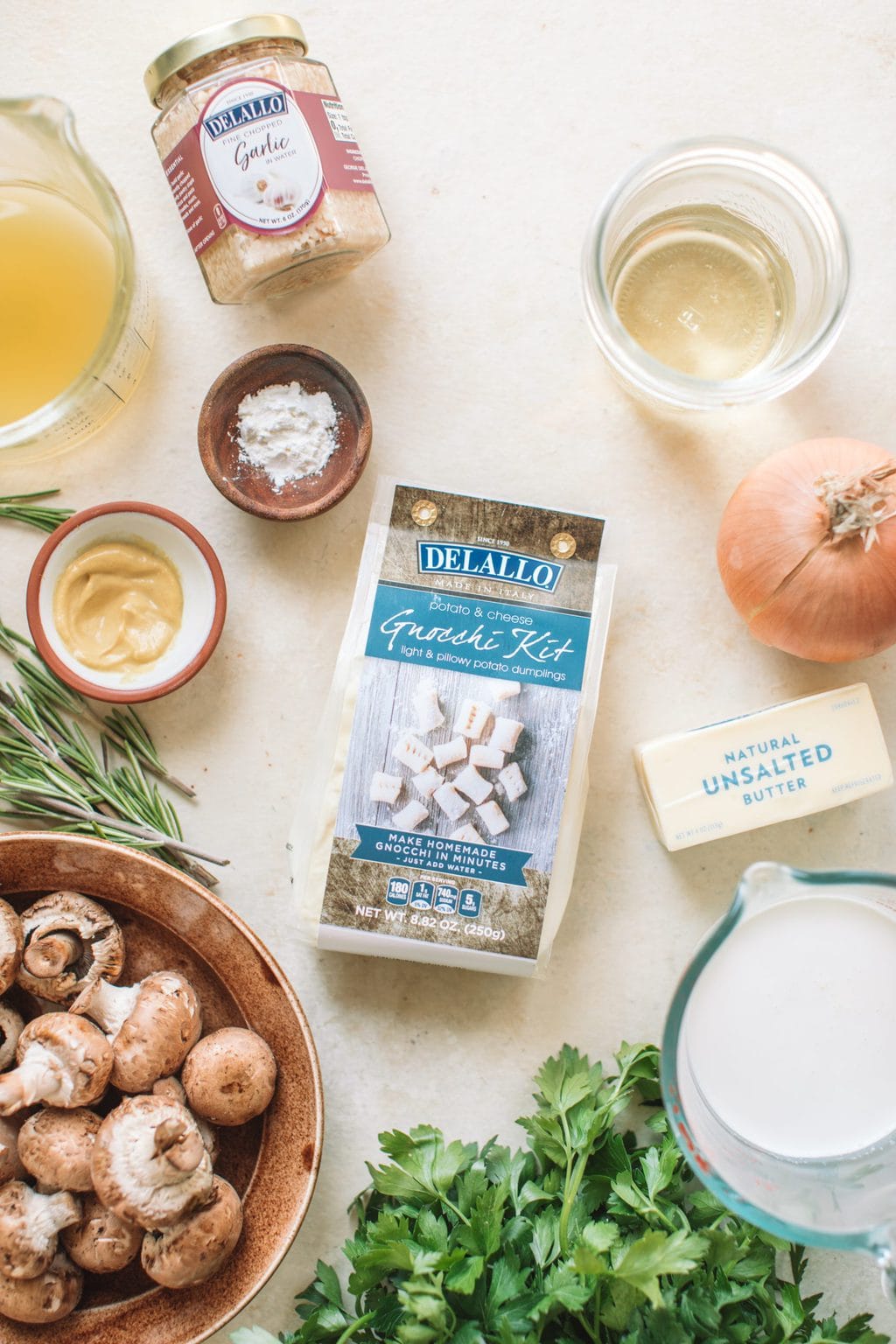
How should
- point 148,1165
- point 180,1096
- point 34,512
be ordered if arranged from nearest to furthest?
point 148,1165 < point 180,1096 < point 34,512

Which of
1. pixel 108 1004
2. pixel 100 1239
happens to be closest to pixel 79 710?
pixel 108 1004

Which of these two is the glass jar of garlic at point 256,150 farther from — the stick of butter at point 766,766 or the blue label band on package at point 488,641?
the stick of butter at point 766,766

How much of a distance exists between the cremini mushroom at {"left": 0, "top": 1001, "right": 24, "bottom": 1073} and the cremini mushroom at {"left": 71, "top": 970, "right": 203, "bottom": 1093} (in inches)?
A: 2.9

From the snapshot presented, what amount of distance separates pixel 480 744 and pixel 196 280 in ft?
2.08

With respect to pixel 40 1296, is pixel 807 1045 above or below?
above

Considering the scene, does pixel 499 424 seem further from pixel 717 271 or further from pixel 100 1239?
pixel 100 1239

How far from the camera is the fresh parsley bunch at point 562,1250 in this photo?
0.92 m

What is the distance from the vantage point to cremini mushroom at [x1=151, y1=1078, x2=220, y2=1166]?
1.03 meters

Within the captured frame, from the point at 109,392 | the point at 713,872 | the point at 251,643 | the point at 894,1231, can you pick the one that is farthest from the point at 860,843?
→ the point at 109,392

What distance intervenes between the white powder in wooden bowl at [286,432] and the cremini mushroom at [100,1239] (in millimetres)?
775

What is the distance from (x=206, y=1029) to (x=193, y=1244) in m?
0.21

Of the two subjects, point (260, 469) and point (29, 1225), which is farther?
point (260, 469)

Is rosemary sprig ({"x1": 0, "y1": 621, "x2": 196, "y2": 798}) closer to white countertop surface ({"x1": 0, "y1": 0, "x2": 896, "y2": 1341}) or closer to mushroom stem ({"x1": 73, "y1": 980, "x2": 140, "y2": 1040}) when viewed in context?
white countertop surface ({"x1": 0, "y1": 0, "x2": 896, "y2": 1341})

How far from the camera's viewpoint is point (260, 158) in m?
1.00
